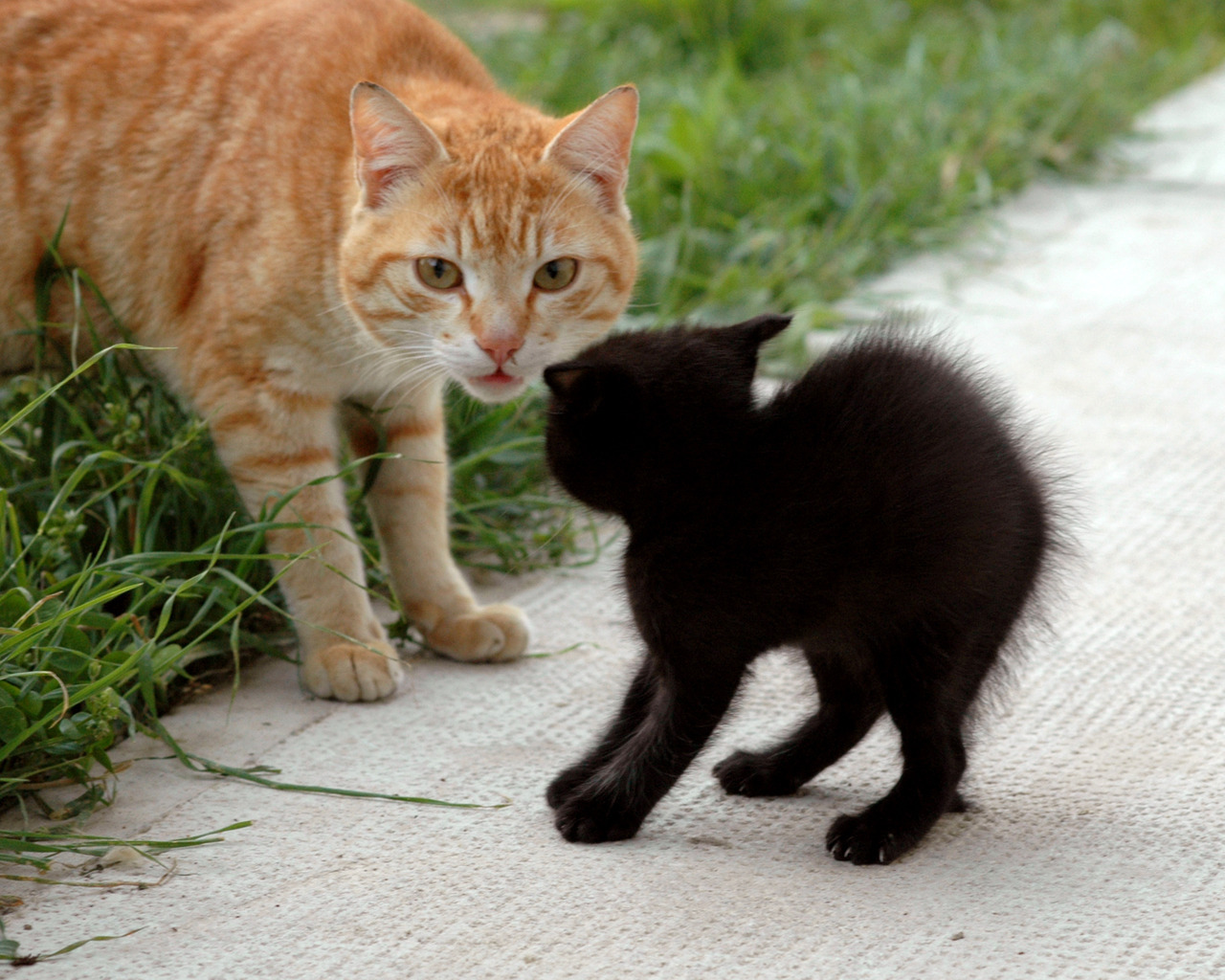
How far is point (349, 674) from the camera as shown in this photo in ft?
8.18

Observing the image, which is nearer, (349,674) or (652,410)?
(652,410)

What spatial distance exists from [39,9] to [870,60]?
193 inches

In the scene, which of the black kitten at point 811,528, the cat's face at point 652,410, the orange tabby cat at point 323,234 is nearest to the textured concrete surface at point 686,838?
the black kitten at point 811,528

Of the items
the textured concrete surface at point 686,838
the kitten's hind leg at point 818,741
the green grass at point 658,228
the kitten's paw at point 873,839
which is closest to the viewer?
the textured concrete surface at point 686,838

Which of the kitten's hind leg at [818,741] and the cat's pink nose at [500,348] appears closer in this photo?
the kitten's hind leg at [818,741]

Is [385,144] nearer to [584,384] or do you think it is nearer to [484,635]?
[584,384]

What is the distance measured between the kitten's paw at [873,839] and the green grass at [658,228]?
0.94 metres

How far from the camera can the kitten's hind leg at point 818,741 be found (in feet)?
6.83

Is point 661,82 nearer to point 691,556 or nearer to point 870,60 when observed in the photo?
point 870,60

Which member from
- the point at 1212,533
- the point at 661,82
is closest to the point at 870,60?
the point at 661,82

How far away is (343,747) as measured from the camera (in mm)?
2342

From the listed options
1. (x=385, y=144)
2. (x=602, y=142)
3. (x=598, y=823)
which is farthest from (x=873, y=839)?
(x=385, y=144)

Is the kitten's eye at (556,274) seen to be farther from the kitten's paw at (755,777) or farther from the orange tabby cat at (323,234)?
the kitten's paw at (755,777)

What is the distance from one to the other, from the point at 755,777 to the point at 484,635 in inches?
28.0
